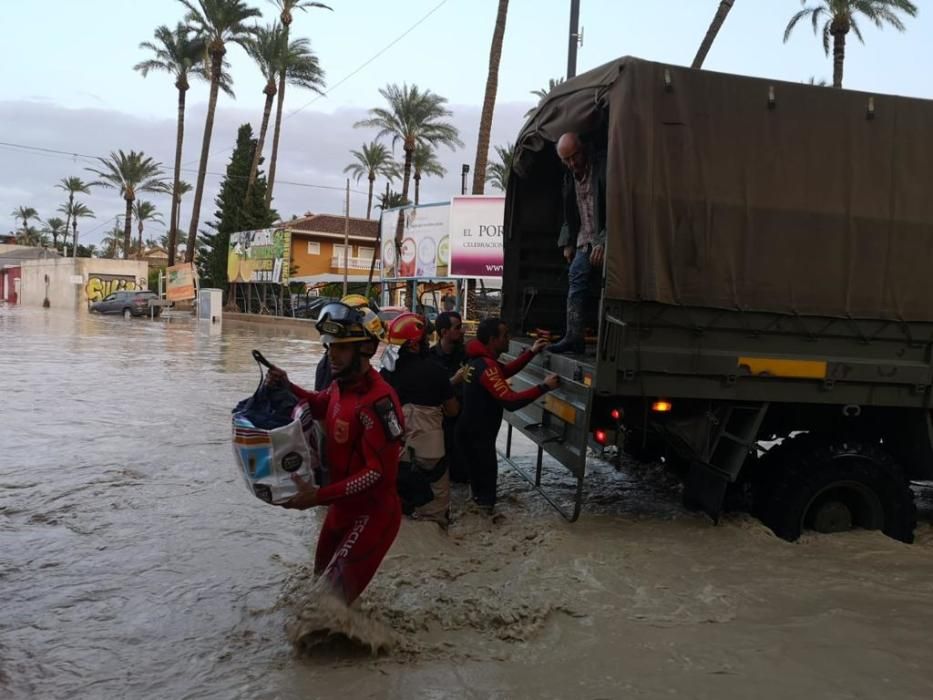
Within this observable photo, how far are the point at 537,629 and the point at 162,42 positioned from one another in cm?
5221

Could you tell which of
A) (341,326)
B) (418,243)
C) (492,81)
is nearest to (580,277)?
(341,326)

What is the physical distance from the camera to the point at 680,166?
501 cm

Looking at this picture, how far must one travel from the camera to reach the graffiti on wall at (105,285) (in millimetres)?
51188

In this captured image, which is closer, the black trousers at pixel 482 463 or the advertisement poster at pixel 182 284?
the black trousers at pixel 482 463

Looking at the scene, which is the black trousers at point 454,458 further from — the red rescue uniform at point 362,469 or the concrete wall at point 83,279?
the concrete wall at point 83,279

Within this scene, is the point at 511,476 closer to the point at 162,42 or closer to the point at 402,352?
the point at 402,352

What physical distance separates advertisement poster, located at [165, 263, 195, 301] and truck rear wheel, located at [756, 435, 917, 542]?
34763 mm

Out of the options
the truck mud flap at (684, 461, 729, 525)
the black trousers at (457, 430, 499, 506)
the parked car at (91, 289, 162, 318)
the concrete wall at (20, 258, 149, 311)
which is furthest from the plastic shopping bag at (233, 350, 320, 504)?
the concrete wall at (20, 258, 149, 311)

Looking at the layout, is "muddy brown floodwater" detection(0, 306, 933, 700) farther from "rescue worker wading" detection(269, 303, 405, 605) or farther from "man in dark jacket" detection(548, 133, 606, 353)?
"man in dark jacket" detection(548, 133, 606, 353)

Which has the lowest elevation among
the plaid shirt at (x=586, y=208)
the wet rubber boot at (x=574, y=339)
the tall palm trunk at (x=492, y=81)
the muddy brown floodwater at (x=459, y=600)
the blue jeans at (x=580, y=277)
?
the muddy brown floodwater at (x=459, y=600)

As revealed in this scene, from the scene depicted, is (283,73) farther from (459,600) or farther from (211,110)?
(459,600)

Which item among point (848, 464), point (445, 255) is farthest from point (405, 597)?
point (445, 255)

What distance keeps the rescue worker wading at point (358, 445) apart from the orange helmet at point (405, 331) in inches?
67.5

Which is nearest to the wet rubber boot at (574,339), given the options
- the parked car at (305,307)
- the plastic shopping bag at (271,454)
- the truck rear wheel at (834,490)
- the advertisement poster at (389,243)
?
the truck rear wheel at (834,490)
